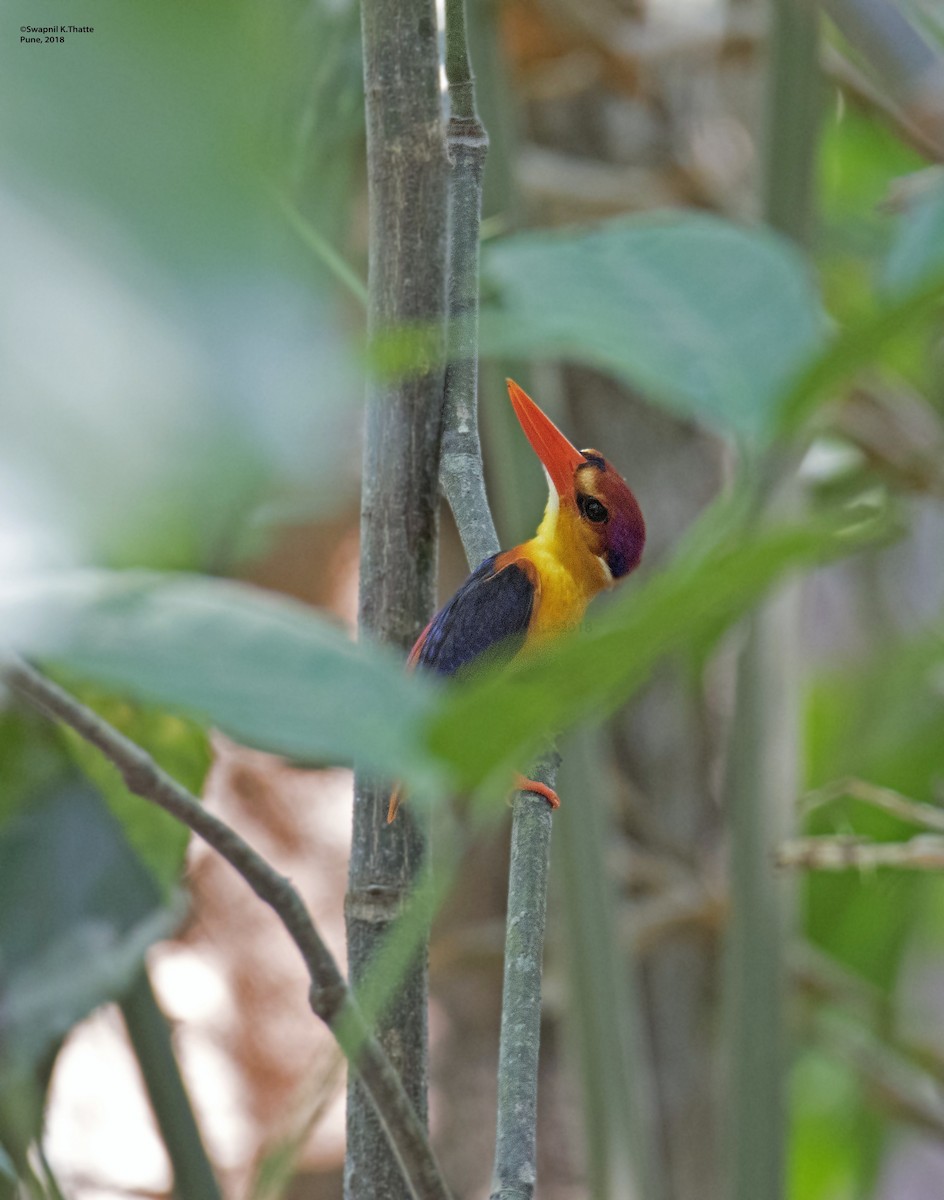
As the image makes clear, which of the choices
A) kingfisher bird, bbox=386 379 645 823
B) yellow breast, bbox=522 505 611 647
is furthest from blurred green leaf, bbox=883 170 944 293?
yellow breast, bbox=522 505 611 647

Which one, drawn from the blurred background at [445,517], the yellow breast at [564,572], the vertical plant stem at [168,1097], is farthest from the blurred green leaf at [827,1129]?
the vertical plant stem at [168,1097]

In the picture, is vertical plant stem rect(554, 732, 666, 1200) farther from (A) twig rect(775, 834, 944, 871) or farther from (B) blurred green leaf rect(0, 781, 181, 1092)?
(B) blurred green leaf rect(0, 781, 181, 1092)

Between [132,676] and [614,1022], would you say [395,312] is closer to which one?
[132,676]

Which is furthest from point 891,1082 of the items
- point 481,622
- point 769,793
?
point 481,622

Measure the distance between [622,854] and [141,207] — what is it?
127 cm

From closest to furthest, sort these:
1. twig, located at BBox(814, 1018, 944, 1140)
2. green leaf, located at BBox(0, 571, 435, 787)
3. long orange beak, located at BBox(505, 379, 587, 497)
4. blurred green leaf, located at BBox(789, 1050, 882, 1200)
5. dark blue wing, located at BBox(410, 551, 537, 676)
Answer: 1. green leaf, located at BBox(0, 571, 435, 787)
2. dark blue wing, located at BBox(410, 551, 537, 676)
3. long orange beak, located at BBox(505, 379, 587, 497)
4. twig, located at BBox(814, 1018, 944, 1140)
5. blurred green leaf, located at BBox(789, 1050, 882, 1200)

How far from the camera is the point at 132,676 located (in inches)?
5.0

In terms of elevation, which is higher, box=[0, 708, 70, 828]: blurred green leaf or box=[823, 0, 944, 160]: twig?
box=[823, 0, 944, 160]: twig

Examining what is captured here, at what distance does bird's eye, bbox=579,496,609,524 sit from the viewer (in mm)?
724

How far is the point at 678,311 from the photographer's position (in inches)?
8.1

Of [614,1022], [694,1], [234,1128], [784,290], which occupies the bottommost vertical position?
[234,1128]

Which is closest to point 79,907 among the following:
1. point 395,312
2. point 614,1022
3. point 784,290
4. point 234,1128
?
point 614,1022

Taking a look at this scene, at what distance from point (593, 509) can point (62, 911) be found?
376 millimetres

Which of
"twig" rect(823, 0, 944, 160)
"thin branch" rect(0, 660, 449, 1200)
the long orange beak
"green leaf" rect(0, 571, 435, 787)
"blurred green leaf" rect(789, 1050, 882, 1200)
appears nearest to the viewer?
"green leaf" rect(0, 571, 435, 787)
